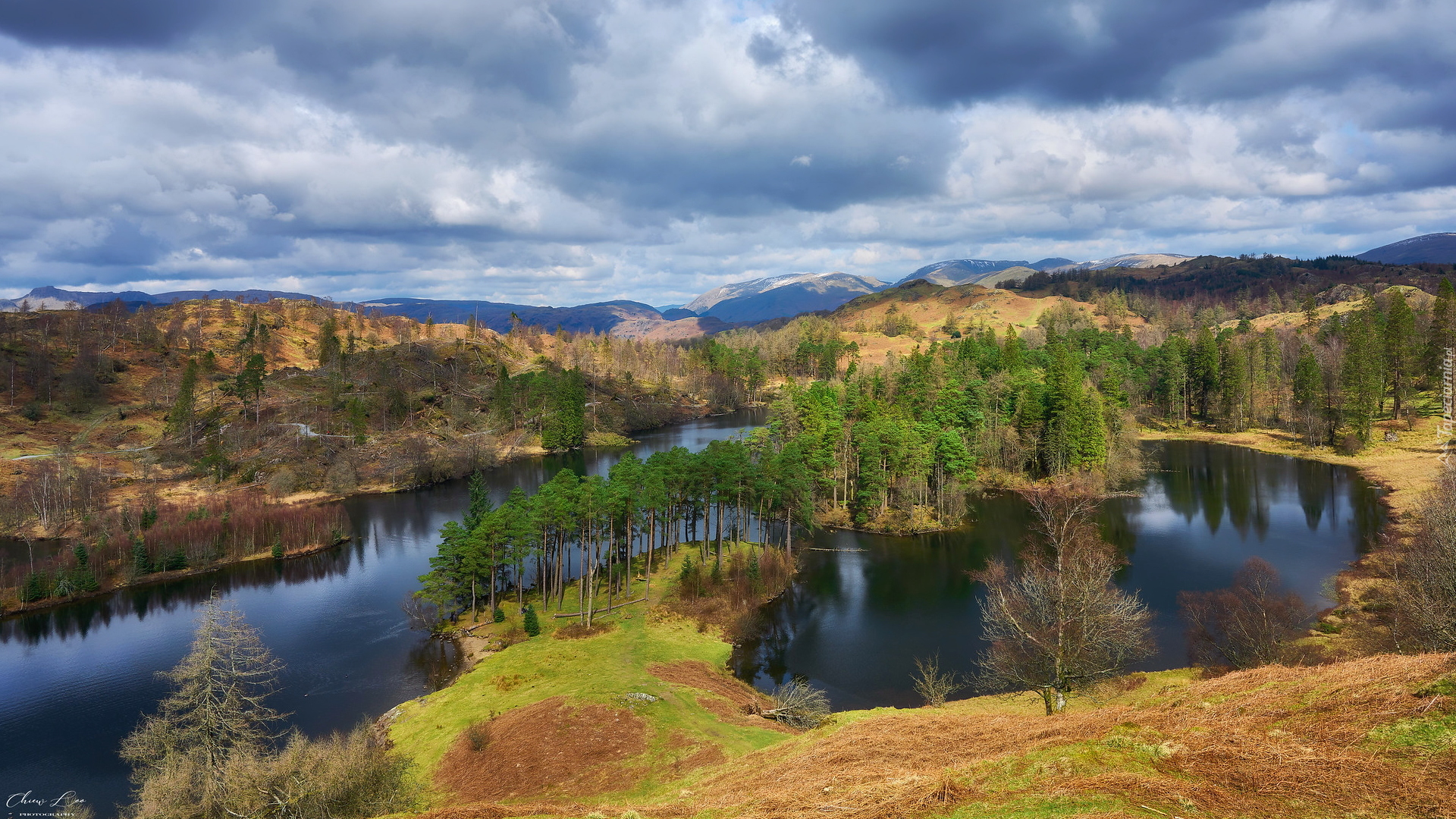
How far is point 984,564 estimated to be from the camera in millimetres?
52156

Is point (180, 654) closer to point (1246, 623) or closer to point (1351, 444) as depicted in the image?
point (1246, 623)

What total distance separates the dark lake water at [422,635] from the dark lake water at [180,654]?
0.14 m

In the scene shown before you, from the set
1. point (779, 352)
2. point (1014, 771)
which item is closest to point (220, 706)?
point (1014, 771)

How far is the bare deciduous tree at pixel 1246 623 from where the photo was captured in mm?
29594

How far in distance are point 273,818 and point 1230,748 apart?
2340cm

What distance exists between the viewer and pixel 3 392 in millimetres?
102375

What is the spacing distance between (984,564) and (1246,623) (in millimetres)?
21564

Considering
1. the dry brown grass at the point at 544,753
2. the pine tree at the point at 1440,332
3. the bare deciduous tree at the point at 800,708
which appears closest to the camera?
the dry brown grass at the point at 544,753

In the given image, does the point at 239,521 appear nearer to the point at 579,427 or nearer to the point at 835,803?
the point at 579,427

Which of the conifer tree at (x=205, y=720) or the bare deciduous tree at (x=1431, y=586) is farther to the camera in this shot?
the bare deciduous tree at (x=1431, y=586)

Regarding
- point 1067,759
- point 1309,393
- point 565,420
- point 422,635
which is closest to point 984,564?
point 1067,759

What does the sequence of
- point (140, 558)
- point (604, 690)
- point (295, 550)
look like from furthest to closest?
point (295, 550), point (140, 558), point (604, 690)

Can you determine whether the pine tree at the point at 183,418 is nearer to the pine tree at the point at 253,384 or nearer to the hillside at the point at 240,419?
the hillside at the point at 240,419

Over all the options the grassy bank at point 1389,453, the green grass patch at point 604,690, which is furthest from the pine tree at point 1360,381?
the green grass patch at point 604,690
